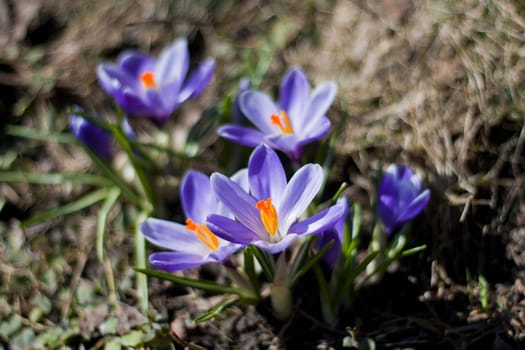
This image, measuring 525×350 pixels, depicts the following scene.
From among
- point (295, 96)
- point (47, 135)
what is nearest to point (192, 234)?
point (295, 96)

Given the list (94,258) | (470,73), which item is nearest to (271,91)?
(470,73)

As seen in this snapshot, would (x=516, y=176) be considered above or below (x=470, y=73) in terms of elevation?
below

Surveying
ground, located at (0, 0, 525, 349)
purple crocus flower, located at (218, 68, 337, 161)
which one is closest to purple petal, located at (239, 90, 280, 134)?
purple crocus flower, located at (218, 68, 337, 161)

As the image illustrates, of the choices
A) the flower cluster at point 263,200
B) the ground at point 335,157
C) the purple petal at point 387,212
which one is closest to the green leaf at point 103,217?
the flower cluster at point 263,200

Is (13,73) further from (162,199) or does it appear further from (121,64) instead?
(162,199)

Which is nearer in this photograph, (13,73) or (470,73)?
(470,73)

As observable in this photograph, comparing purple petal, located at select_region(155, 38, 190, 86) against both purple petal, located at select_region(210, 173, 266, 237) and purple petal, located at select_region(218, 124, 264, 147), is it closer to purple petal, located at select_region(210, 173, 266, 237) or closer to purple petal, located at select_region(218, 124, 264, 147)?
purple petal, located at select_region(218, 124, 264, 147)
